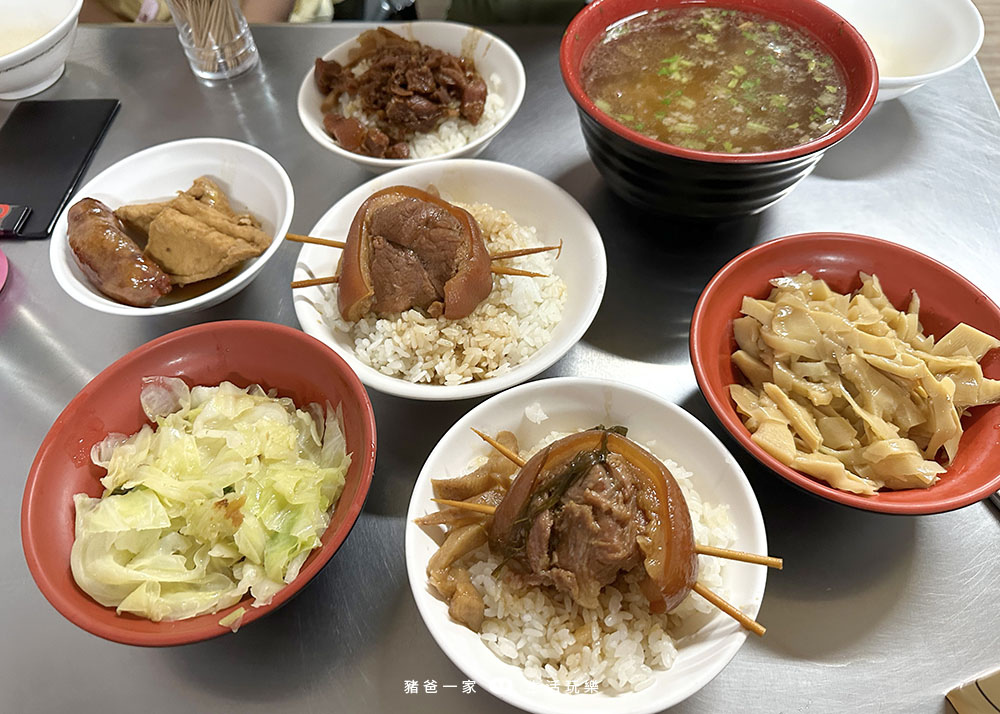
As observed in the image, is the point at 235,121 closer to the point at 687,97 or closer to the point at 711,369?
the point at 687,97

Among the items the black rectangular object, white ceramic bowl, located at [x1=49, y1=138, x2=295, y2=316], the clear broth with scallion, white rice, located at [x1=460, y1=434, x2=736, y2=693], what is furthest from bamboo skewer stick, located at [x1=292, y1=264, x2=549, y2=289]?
the black rectangular object

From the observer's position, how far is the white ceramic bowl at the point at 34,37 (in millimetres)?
2986

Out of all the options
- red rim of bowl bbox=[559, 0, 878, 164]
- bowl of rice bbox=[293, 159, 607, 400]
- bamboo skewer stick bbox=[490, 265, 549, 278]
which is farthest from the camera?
bamboo skewer stick bbox=[490, 265, 549, 278]

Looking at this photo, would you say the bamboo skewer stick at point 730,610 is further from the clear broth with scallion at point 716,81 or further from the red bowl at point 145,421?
the clear broth with scallion at point 716,81

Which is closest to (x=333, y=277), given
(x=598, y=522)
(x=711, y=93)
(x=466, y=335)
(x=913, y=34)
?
(x=466, y=335)

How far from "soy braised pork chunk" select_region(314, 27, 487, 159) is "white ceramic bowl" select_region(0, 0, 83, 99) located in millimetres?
1268

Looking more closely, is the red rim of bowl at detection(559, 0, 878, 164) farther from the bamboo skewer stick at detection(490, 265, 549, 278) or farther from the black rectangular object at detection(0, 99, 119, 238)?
the black rectangular object at detection(0, 99, 119, 238)

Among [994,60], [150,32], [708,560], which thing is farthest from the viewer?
[994,60]

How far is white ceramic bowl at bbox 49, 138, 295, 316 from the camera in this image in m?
2.20

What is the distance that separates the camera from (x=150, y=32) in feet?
11.7

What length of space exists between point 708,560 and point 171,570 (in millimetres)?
1235

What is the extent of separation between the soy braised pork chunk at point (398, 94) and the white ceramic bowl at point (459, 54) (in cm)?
5

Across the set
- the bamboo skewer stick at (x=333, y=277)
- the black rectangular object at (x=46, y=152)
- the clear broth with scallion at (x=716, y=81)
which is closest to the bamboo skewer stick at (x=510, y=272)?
the bamboo skewer stick at (x=333, y=277)

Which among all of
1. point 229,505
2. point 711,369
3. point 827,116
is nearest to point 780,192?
point 827,116
